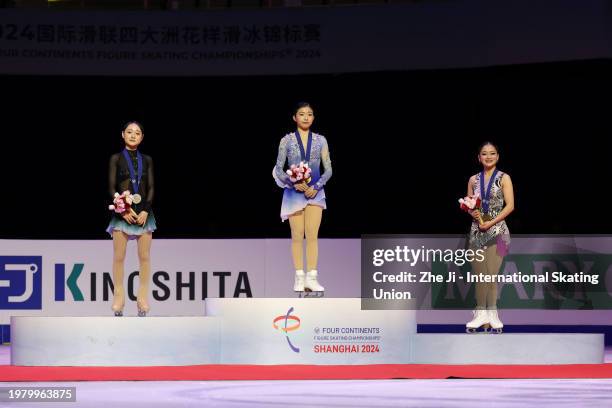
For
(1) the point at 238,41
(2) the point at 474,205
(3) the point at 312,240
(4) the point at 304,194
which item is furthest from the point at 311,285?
(1) the point at 238,41

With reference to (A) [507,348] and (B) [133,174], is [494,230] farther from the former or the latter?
(B) [133,174]

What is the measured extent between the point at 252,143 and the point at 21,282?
22.6 feet

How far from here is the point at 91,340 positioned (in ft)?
32.5

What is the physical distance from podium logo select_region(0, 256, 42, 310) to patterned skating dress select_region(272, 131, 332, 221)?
3950mm

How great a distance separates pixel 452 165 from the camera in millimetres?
18703

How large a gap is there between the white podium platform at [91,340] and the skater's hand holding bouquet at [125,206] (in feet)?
2.80

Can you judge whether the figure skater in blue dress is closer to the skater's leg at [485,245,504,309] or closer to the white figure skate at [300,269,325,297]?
the white figure skate at [300,269,325,297]

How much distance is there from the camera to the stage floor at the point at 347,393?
7.75 metres

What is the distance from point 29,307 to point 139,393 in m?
5.04

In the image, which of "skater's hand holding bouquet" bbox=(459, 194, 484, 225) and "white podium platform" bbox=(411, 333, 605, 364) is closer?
"skater's hand holding bouquet" bbox=(459, 194, 484, 225)

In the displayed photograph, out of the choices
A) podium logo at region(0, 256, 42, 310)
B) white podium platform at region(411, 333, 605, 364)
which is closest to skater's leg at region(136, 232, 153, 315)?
white podium platform at region(411, 333, 605, 364)

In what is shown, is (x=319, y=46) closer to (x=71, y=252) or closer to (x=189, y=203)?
(x=189, y=203)

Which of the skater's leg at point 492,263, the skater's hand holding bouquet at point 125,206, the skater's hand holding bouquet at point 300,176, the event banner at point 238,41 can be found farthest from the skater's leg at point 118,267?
the event banner at point 238,41

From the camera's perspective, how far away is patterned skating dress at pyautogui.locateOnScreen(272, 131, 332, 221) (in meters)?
10.2
